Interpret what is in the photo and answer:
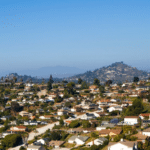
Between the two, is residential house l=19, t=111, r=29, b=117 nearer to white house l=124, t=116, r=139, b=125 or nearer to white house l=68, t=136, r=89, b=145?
white house l=68, t=136, r=89, b=145

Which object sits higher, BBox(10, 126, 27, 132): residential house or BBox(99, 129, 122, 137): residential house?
BBox(99, 129, 122, 137): residential house

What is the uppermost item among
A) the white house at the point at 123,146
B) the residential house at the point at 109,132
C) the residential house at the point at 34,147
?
the white house at the point at 123,146

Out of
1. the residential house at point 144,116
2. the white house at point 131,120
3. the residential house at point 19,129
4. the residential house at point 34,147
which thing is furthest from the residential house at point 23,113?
the residential house at point 144,116

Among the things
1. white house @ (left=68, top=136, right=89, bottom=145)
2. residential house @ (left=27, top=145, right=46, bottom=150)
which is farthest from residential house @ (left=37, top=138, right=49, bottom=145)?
white house @ (left=68, top=136, right=89, bottom=145)

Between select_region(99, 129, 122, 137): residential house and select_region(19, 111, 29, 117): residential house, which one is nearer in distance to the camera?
select_region(99, 129, 122, 137): residential house

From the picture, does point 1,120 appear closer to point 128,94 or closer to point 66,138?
point 66,138

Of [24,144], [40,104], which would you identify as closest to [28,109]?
[40,104]

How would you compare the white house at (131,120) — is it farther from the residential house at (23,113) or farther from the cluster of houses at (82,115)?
the residential house at (23,113)

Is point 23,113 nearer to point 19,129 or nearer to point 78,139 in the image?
point 19,129

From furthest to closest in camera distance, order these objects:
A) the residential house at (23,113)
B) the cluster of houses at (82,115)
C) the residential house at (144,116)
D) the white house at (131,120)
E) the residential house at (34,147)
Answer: the residential house at (23,113), the residential house at (144,116), the white house at (131,120), the cluster of houses at (82,115), the residential house at (34,147)

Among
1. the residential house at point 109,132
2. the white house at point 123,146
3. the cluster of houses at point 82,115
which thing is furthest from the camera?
the residential house at point 109,132

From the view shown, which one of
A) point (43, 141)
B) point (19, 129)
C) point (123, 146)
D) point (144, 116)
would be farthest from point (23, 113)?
point (123, 146)

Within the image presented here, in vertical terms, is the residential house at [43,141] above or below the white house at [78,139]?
below

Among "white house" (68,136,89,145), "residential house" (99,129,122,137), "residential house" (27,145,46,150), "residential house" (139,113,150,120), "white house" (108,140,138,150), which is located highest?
"white house" (108,140,138,150)
